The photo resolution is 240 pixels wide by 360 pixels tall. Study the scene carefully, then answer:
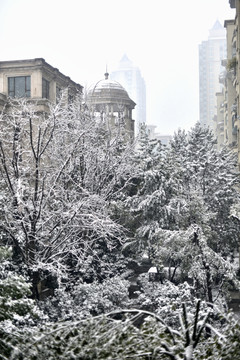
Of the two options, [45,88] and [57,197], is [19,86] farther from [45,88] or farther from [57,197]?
[57,197]

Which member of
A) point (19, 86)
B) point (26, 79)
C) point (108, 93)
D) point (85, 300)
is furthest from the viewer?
point (108, 93)

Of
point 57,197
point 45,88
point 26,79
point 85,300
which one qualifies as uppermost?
point 26,79

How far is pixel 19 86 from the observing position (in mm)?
32688

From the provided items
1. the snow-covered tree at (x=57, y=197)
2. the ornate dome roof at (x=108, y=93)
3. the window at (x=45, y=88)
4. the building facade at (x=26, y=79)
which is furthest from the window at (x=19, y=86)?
the snow-covered tree at (x=57, y=197)

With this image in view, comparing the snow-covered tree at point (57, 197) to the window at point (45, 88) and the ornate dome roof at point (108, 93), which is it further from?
the ornate dome roof at point (108, 93)

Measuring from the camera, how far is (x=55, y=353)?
5.94m

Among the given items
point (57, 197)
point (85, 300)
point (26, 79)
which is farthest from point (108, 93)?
point (85, 300)

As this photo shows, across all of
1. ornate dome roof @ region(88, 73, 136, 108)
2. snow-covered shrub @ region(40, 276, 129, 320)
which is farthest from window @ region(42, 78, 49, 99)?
snow-covered shrub @ region(40, 276, 129, 320)

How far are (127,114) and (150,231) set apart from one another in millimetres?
18222

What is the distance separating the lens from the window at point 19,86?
32531 millimetres

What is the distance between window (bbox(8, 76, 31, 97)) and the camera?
32531 mm

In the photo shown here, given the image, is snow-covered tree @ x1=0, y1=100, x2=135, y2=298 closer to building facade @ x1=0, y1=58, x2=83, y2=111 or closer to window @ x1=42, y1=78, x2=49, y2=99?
building facade @ x1=0, y1=58, x2=83, y2=111

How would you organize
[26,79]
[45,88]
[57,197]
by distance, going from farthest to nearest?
[45,88] → [26,79] → [57,197]

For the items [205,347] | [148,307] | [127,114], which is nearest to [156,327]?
[205,347]
